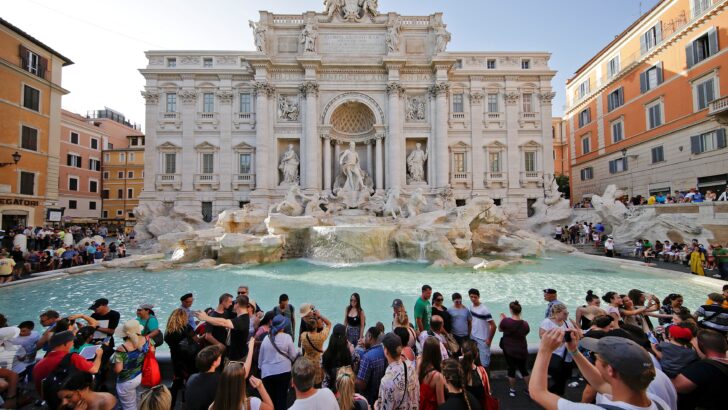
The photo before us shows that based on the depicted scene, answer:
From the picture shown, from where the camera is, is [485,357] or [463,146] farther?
[463,146]

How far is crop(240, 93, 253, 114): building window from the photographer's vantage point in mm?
23016

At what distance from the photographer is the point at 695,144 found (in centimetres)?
1742

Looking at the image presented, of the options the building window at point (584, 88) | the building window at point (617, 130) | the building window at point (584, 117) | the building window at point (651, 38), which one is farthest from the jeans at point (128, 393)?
the building window at point (584, 88)

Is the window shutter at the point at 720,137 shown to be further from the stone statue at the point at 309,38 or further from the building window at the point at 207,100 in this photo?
the building window at the point at 207,100

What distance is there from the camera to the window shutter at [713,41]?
643 inches

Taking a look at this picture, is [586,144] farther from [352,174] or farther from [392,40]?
[352,174]

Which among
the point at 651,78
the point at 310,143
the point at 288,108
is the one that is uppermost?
the point at 651,78

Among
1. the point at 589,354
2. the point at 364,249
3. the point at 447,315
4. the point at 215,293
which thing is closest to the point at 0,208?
the point at 215,293

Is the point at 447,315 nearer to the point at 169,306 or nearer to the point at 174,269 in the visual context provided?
the point at 169,306

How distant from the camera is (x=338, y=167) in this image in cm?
2317

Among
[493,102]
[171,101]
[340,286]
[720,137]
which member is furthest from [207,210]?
[720,137]

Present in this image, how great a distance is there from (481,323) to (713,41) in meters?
22.5

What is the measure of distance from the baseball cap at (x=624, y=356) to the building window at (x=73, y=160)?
124 feet

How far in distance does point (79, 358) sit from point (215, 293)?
20.4 ft
